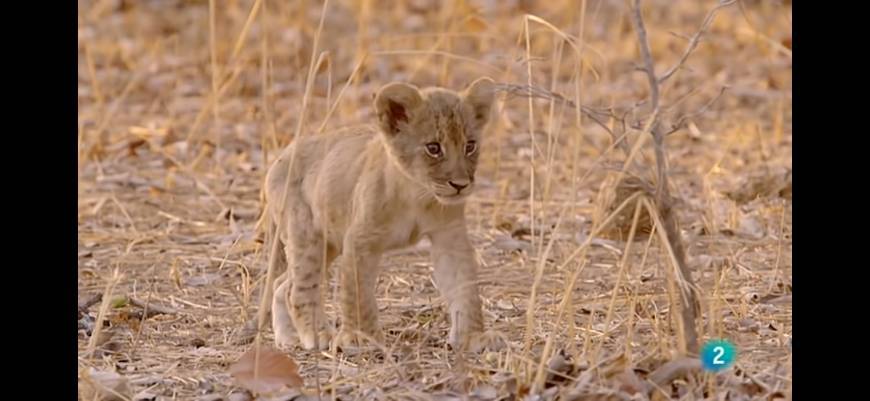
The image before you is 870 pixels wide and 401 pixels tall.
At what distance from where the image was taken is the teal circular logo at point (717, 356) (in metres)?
5.34

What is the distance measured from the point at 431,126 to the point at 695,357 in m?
1.40

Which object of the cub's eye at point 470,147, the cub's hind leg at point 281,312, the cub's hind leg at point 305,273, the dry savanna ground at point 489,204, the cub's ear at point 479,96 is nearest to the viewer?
the dry savanna ground at point 489,204

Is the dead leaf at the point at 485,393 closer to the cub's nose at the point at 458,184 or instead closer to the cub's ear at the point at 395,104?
the cub's nose at the point at 458,184

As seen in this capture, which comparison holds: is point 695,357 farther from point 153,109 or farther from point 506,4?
point 506,4

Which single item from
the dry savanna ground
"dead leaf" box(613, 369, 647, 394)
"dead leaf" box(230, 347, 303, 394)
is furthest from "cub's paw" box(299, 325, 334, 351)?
"dead leaf" box(613, 369, 647, 394)

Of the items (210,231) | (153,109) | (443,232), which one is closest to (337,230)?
(443,232)

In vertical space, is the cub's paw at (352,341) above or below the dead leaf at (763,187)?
above

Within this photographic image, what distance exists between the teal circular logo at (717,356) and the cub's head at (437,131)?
111 centimetres

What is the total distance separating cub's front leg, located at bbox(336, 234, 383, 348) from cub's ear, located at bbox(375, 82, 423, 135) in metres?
0.45

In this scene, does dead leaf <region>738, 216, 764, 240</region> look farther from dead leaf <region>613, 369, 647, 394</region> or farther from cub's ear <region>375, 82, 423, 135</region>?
dead leaf <region>613, 369, 647, 394</region>

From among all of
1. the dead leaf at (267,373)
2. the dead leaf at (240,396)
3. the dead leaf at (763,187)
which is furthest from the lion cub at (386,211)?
the dead leaf at (763,187)

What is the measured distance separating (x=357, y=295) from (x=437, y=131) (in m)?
0.70

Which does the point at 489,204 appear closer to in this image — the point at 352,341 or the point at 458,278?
the point at 458,278

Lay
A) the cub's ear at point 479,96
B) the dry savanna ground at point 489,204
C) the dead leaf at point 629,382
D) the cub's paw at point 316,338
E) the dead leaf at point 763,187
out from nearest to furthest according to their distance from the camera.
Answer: the dead leaf at point 629,382
the dry savanna ground at point 489,204
the cub's ear at point 479,96
the cub's paw at point 316,338
the dead leaf at point 763,187
